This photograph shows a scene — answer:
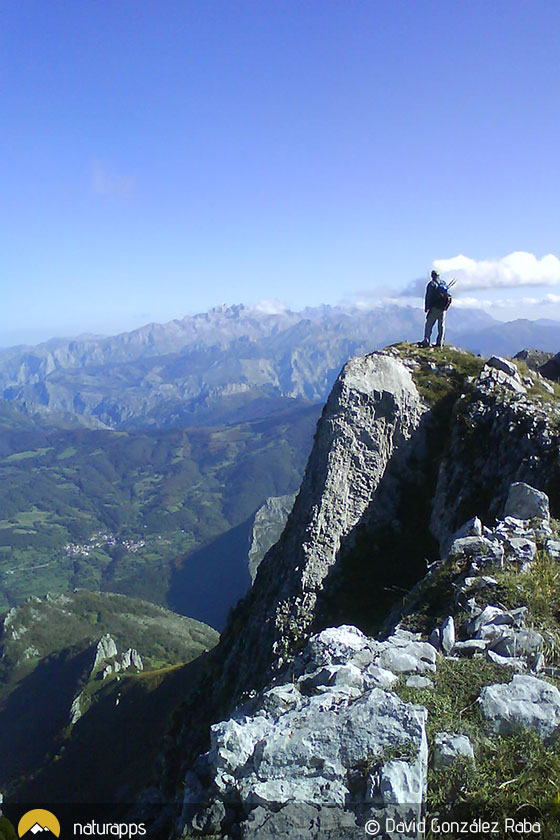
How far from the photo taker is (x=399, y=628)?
36.9 ft

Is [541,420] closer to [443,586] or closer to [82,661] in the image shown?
[443,586]

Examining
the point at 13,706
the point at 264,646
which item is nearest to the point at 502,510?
the point at 264,646

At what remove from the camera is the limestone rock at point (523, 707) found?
662 centimetres

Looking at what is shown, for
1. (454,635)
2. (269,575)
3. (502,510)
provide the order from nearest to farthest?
(454,635) → (502,510) → (269,575)

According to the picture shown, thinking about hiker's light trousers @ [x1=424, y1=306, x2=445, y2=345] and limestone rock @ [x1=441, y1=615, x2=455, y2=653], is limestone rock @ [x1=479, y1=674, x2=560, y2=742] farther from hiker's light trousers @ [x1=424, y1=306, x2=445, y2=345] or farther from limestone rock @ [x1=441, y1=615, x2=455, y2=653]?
hiker's light trousers @ [x1=424, y1=306, x2=445, y2=345]

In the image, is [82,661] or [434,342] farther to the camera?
[82,661]

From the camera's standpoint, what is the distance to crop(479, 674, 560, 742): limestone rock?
6.62m

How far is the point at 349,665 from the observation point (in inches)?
340

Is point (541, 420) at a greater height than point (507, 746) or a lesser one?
greater

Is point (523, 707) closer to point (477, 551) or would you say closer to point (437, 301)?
point (477, 551)

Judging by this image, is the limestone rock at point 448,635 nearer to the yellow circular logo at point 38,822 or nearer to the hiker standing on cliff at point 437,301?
the yellow circular logo at point 38,822

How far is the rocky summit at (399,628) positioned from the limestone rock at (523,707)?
0.02 metres

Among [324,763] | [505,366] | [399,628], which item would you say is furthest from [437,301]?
[324,763]

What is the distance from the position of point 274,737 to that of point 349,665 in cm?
214
